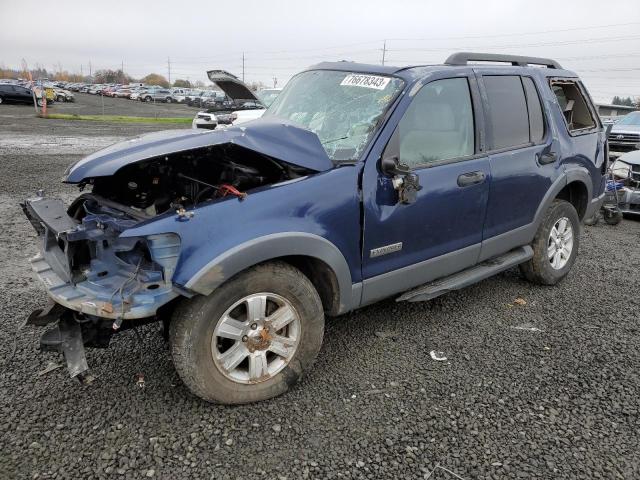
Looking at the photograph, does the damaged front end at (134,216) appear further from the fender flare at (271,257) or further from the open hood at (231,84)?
the open hood at (231,84)

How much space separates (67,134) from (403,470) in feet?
59.6

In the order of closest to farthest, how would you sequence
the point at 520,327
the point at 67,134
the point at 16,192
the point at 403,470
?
the point at 403,470, the point at 520,327, the point at 16,192, the point at 67,134

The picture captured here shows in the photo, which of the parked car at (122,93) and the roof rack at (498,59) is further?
the parked car at (122,93)

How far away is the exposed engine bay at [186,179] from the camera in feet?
10.3

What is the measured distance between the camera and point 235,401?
289cm

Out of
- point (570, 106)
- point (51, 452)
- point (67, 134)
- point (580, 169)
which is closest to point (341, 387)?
point (51, 452)

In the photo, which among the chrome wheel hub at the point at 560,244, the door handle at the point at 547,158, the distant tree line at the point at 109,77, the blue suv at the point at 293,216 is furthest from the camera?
the distant tree line at the point at 109,77

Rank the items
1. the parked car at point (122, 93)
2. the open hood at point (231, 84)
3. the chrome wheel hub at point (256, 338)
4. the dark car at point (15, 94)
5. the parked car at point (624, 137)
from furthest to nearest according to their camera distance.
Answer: the parked car at point (122, 93)
the dark car at point (15, 94)
the parked car at point (624, 137)
the open hood at point (231, 84)
the chrome wheel hub at point (256, 338)

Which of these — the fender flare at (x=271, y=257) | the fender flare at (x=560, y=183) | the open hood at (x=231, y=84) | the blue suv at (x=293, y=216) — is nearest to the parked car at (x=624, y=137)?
the fender flare at (x=560, y=183)

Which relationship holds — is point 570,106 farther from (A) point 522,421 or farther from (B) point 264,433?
(B) point 264,433

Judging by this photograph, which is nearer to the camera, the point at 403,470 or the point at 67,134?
the point at 403,470

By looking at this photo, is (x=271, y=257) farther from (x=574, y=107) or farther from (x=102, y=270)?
(x=574, y=107)

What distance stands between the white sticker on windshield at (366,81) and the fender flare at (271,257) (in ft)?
4.26

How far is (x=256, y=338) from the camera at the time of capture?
2.88m
